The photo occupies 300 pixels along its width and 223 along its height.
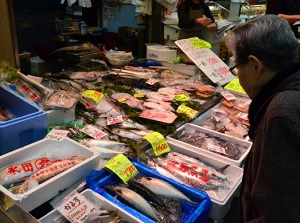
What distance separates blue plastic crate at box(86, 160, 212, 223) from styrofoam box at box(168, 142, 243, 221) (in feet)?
0.18

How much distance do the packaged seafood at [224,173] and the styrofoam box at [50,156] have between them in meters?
0.70

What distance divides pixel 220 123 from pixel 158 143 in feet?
2.61

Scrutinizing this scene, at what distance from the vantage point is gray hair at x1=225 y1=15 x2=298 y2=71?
1.18m

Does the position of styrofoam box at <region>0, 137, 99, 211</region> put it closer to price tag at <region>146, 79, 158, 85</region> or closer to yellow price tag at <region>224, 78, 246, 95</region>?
price tag at <region>146, 79, 158, 85</region>

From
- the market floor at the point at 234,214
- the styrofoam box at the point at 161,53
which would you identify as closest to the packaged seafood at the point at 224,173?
the market floor at the point at 234,214

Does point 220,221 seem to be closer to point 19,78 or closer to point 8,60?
point 19,78

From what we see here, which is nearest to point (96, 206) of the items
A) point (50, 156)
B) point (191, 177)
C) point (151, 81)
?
point (50, 156)

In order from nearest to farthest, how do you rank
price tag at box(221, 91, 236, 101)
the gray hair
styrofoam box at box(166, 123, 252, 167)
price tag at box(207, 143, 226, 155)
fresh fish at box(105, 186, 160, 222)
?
the gray hair
fresh fish at box(105, 186, 160, 222)
styrofoam box at box(166, 123, 252, 167)
price tag at box(207, 143, 226, 155)
price tag at box(221, 91, 236, 101)

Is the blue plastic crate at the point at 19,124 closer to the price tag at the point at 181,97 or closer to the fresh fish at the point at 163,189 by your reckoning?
the fresh fish at the point at 163,189

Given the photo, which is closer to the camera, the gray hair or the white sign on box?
the gray hair

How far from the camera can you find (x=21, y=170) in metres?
1.66

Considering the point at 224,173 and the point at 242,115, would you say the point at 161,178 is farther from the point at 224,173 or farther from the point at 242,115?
the point at 242,115

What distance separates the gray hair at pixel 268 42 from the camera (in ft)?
3.86

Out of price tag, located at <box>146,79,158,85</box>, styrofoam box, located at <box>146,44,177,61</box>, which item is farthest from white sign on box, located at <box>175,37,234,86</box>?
price tag, located at <box>146,79,158,85</box>
